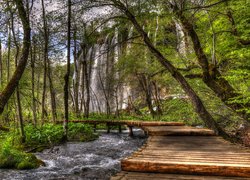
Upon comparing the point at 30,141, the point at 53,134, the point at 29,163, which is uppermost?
the point at 53,134

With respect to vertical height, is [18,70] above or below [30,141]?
above

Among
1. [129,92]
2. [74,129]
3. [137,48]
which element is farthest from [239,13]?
[129,92]

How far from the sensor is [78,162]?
10.1 m

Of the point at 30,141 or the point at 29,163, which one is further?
the point at 30,141

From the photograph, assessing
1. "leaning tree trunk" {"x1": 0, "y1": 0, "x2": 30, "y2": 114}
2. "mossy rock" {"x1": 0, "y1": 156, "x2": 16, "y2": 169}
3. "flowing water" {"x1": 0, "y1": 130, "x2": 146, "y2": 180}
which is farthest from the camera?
"mossy rock" {"x1": 0, "y1": 156, "x2": 16, "y2": 169}

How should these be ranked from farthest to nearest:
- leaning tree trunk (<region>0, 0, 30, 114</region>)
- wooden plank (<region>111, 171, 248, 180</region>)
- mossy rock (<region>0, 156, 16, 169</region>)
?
mossy rock (<region>0, 156, 16, 169</region>) → leaning tree trunk (<region>0, 0, 30, 114</region>) → wooden plank (<region>111, 171, 248, 180</region>)

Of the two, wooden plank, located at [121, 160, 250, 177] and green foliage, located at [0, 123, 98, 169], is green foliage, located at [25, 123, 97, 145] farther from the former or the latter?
wooden plank, located at [121, 160, 250, 177]

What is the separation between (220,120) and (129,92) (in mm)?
21776

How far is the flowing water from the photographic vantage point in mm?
8289

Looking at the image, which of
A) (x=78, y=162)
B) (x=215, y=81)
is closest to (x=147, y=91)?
(x=215, y=81)

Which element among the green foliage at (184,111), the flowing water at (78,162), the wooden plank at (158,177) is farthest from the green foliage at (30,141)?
the wooden plank at (158,177)

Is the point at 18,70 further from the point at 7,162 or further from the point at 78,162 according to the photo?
the point at 78,162

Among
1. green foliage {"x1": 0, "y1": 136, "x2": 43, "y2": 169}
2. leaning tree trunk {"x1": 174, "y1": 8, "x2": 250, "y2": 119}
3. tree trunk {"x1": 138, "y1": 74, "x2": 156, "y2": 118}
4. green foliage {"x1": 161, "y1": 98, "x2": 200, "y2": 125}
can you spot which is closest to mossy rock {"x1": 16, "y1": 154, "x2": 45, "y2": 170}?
green foliage {"x1": 0, "y1": 136, "x2": 43, "y2": 169}

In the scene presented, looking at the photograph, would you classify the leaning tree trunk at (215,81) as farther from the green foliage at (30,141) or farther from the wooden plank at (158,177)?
the green foliage at (30,141)
